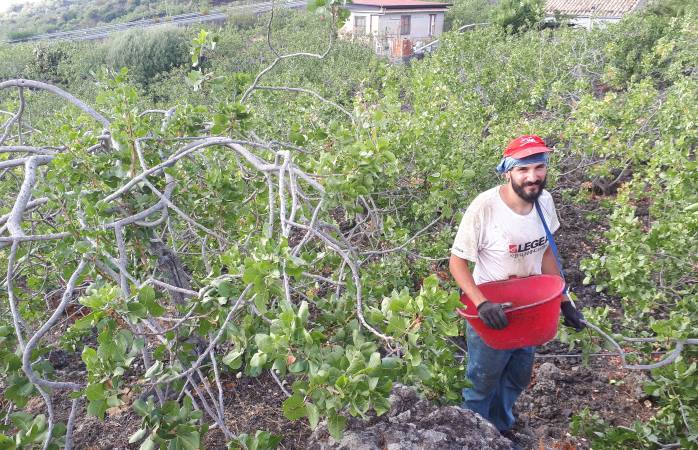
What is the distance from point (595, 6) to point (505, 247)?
80.7 feet

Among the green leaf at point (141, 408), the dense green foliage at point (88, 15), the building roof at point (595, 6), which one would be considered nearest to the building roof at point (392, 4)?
the building roof at point (595, 6)

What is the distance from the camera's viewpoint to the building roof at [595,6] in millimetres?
22203

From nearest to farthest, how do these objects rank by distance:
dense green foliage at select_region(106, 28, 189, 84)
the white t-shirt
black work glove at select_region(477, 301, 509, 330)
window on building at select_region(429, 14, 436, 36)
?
1. black work glove at select_region(477, 301, 509, 330)
2. the white t-shirt
3. dense green foliage at select_region(106, 28, 189, 84)
4. window on building at select_region(429, 14, 436, 36)

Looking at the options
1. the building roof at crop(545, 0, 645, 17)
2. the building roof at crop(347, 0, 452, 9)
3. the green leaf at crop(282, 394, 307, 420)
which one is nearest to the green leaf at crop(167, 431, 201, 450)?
the green leaf at crop(282, 394, 307, 420)

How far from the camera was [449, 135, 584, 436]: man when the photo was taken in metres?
2.28

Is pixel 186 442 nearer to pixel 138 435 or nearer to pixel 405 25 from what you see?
pixel 138 435

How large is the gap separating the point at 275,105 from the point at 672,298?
406cm

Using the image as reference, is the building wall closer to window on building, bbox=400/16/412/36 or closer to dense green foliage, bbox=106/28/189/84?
window on building, bbox=400/16/412/36

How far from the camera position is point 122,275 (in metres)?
1.74

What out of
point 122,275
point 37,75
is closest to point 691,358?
point 122,275

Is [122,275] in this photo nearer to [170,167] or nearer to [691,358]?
[170,167]

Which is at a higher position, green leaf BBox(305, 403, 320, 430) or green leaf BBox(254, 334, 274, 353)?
green leaf BBox(254, 334, 274, 353)

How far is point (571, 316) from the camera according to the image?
2.41m

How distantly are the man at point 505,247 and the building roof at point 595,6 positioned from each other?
73.1 feet
